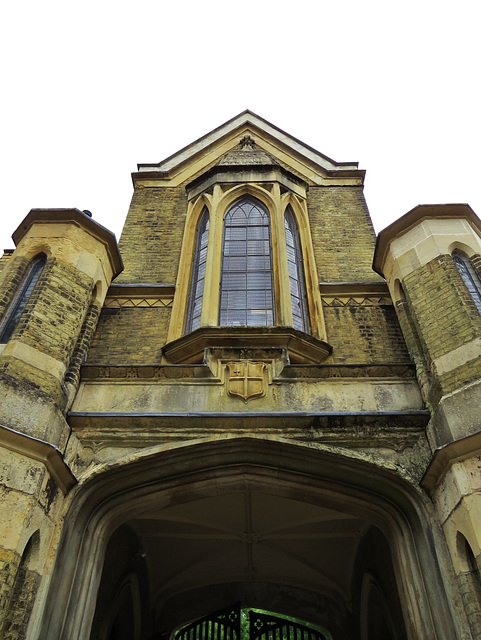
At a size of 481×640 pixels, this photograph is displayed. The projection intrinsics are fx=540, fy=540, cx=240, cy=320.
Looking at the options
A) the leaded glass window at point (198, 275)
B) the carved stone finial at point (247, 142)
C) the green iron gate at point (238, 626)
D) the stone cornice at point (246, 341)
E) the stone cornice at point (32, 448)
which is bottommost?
the stone cornice at point (32, 448)

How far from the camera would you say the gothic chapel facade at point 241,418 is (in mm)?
5125

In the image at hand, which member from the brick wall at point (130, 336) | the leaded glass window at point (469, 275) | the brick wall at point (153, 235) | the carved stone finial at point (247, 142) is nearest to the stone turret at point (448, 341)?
the leaded glass window at point (469, 275)

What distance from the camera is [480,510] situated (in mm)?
4664

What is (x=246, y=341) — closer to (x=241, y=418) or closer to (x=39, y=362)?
(x=241, y=418)

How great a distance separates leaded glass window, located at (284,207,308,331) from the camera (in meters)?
8.10

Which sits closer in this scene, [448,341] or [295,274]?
[448,341]

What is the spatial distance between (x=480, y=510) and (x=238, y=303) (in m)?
4.54

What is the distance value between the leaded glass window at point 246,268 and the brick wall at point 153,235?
962mm

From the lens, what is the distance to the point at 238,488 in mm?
6434

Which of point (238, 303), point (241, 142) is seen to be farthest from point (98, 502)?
point (241, 142)

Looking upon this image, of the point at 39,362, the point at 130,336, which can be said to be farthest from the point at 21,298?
the point at 130,336

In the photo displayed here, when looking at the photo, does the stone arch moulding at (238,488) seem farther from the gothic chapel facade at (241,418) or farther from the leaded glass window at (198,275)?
the leaded glass window at (198,275)

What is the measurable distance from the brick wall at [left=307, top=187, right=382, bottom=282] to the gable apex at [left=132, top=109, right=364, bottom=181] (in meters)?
0.90

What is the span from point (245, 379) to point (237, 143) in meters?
8.40
